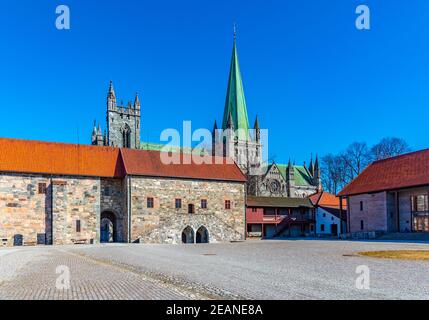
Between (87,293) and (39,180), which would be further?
(39,180)

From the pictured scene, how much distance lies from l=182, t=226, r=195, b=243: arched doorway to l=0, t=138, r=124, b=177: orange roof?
831 cm

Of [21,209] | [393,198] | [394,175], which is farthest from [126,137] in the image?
[393,198]

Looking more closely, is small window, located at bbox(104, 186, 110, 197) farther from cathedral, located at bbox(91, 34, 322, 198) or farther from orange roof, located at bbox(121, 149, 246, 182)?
cathedral, located at bbox(91, 34, 322, 198)

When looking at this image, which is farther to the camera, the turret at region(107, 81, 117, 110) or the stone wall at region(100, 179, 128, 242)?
the turret at region(107, 81, 117, 110)

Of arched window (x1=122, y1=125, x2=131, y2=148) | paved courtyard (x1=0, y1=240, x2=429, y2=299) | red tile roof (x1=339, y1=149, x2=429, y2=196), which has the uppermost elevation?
arched window (x1=122, y1=125, x2=131, y2=148)

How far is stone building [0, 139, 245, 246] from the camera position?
1610 inches

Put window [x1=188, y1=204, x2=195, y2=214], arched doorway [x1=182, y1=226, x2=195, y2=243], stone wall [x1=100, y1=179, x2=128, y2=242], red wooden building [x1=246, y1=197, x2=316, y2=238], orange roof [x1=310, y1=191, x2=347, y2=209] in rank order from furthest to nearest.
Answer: orange roof [x1=310, y1=191, x2=347, y2=209] < red wooden building [x1=246, y1=197, x2=316, y2=238] < window [x1=188, y1=204, x2=195, y2=214] < arched doorway [x1=182, y1=226, x2=195, y2=243] < stone wall [x1=100, y1=179, x2=128, y2=242]

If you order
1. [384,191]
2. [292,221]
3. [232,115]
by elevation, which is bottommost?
[292,221]

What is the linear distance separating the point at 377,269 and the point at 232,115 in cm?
8332

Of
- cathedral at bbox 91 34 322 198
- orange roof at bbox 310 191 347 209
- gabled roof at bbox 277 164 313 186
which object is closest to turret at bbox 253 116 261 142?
cathedral at bbox 91 34 322 198

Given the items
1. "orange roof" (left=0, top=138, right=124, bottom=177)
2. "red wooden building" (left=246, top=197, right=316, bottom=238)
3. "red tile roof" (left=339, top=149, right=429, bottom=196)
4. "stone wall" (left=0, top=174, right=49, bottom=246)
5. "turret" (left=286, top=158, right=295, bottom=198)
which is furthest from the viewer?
"turret" (left=286, top=158, right=295, bottom=198)

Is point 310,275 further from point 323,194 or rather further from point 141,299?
point 323,194
